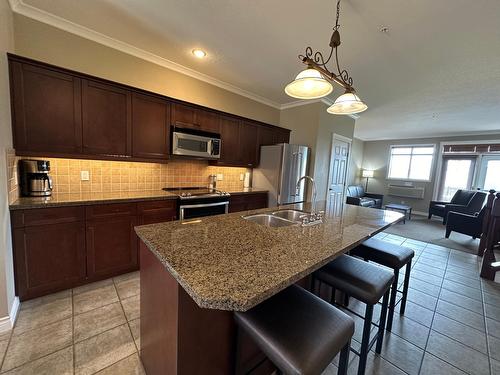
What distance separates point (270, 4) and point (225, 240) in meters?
1.98

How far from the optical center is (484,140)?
590cm

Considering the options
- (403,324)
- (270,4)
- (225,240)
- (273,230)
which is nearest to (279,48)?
(270,4)

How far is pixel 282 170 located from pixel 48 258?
10.3ft

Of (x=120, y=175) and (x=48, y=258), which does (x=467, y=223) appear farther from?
(x=48, y=258)

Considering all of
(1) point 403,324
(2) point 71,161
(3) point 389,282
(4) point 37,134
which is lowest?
(1) point 403,324

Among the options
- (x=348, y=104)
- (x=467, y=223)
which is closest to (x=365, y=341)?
(x=348, y=104)

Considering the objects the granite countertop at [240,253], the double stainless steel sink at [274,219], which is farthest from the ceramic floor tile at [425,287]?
the double stainless steel sink at [274,219]

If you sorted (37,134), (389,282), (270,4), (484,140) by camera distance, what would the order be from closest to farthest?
(389,282)
(270,4)
(37,134)
(484,140)

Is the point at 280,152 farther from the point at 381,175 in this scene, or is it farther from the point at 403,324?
the point at 381,175

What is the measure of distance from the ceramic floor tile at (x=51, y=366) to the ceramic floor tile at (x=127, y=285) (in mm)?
633

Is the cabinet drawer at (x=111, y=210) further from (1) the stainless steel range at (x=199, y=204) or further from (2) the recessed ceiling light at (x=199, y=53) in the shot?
(2) the recessed ceiling light at (x=199, y=53)

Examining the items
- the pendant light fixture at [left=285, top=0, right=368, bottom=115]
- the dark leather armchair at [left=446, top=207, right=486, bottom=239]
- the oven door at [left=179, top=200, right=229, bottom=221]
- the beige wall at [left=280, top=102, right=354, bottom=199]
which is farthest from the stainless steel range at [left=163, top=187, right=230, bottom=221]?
the dark leather armchair at [left=446, top=207, right=486, bottom=239]

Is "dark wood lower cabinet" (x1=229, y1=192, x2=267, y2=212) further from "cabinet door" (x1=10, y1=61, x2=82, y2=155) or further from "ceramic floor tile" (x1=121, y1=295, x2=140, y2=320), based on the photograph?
"cabinet door" (x1=10, y1=61, x2=82, y2=155)

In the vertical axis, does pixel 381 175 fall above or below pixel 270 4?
below
